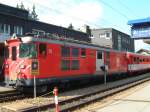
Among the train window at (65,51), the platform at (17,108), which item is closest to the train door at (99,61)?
the train window at (65,51)

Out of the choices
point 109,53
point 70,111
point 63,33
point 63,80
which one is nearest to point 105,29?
point 63,33

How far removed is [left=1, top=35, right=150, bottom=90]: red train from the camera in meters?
15.2

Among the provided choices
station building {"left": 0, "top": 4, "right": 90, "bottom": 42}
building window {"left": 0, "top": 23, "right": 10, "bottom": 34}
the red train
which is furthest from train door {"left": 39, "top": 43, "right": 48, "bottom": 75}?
building window {"left": 0, "top": 23, "right": 10, "bottom": 34}

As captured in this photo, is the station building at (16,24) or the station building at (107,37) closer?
the station building at (16,24)

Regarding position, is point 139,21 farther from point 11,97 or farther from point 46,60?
point 11,97

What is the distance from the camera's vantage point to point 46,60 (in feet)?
52.1

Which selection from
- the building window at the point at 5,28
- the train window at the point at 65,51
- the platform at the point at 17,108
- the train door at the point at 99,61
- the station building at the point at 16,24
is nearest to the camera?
the platform at the point at 17,108

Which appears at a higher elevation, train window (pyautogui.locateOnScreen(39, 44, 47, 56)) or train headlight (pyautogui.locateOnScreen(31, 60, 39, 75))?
train window (pyautogui.locateOnScreen(39, 44, 47, 56))

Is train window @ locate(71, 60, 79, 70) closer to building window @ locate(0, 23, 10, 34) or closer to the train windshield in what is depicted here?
the train windshield

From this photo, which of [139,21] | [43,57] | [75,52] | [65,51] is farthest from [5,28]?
[139,21]

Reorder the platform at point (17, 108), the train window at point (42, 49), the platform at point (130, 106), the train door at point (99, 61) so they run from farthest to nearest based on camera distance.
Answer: the train door at point (99, 61), the train window at point (42, 49), the platform at point (130, 106), the platform at point (17, 108)

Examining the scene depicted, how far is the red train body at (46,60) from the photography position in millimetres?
15164

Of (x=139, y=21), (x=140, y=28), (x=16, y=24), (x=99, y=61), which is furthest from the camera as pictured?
(x=140, y=28)

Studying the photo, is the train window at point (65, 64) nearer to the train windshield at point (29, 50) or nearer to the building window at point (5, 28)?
the train windshield at point (29, 50)
